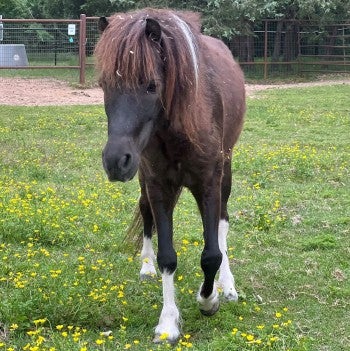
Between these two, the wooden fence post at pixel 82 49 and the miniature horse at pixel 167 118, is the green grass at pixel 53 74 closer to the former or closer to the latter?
the wooden fence post at pixel 82 49

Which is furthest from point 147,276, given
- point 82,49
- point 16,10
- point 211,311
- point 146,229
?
point 16,10

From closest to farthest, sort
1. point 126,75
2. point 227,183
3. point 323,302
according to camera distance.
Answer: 1. point 126,75
2. point 323,302
3. point 227,183

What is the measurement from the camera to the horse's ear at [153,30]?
136 inches

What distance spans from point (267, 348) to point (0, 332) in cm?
154

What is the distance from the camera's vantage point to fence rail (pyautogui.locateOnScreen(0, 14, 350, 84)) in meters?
22.0

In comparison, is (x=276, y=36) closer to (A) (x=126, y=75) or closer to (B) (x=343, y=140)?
(B) (x=343, y=140)

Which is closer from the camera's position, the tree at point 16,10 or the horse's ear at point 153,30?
the horse's ear at point 153,30

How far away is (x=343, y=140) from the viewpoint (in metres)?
10.8

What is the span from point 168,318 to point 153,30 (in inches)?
66.7

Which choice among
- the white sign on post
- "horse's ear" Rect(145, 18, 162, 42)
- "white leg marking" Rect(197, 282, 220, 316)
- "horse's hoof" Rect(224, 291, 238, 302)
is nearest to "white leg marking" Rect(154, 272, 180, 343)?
"white leg marking" Rect(197, 282, 220, 316)

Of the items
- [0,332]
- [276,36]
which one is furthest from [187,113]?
[276,36]

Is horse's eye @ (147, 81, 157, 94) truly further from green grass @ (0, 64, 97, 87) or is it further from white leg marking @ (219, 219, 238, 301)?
green grass @ (0, 64, 97, 87)

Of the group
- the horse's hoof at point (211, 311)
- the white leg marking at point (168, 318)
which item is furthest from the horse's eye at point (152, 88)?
the horse's hoof at point (211, 311)

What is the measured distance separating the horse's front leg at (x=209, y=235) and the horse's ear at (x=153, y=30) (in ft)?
3.21
